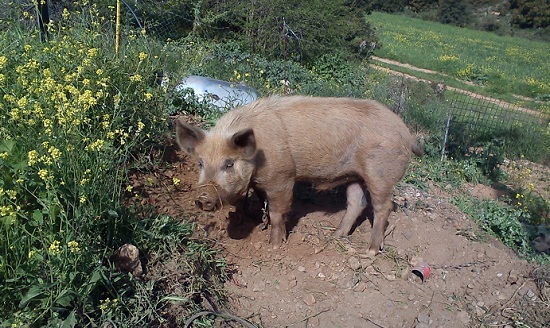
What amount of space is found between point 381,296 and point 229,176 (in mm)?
1833

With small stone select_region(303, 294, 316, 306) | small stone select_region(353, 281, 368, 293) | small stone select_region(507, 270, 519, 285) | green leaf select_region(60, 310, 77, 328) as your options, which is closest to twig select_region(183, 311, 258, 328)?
small stone select_region(303, 294, 316, 306)

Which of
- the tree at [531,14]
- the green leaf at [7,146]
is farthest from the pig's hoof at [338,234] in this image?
the tree at [531,14]

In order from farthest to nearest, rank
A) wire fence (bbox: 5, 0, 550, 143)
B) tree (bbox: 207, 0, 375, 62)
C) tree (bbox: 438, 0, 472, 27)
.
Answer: tree (bbox: 438, 0, 472, 27), tree (bbox: 207, 0, 375, 62), wire fence (bbox: 5, 0, 550, 143)

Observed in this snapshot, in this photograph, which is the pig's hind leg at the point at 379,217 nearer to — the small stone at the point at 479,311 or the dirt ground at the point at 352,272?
the dirt ground at the point at 352,272

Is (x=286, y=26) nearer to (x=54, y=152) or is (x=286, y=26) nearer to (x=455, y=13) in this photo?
(x=54, y=152)

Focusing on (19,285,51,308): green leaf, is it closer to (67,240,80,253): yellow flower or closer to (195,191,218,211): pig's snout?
(67,240,80,253): yellow flower

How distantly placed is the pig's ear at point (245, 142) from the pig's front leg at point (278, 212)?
0.60m

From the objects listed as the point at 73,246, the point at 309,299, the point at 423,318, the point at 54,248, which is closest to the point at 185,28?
the point at 309,299

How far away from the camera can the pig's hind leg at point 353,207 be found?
5.79 meters

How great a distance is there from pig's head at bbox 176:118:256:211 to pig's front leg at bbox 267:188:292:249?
403 millimetres

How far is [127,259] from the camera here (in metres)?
3.95

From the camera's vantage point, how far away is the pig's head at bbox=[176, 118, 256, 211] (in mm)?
4590

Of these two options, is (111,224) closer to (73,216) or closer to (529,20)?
(73,216)

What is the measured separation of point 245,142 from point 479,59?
91.1 feet
